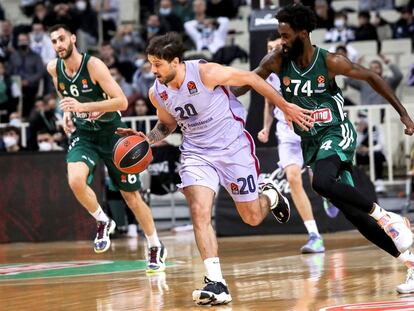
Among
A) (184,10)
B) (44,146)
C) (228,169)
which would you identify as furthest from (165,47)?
(184,10)

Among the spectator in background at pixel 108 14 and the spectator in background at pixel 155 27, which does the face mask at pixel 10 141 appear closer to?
the spectator in background at pixel 155 27

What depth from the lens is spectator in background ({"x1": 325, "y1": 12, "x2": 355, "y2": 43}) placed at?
1839 centimetres

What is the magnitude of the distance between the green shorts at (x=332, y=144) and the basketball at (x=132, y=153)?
125cm

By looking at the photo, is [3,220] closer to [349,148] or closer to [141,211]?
[141,211]

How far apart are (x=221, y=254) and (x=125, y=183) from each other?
75.5 inches

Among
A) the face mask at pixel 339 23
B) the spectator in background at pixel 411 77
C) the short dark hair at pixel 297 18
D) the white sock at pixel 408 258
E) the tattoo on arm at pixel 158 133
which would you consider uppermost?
the short dark hair at pixel 297 18

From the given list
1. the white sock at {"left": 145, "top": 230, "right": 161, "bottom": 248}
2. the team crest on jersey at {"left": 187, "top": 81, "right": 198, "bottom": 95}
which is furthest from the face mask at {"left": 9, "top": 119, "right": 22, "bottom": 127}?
the team crest on jersey at {"left": 187, "top": 81, "right": 198, "bottom": 95}

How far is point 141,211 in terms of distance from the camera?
9.58 meters

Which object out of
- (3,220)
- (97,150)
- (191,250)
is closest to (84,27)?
(3,220)

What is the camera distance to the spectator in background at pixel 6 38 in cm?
2012

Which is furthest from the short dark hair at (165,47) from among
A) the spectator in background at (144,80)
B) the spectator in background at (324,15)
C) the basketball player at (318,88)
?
the spectator in background at (324,15)

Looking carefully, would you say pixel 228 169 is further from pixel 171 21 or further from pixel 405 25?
pixel 171 21

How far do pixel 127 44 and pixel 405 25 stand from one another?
17.1ft

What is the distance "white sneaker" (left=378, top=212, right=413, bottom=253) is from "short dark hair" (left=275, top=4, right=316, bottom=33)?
1.59 meters
